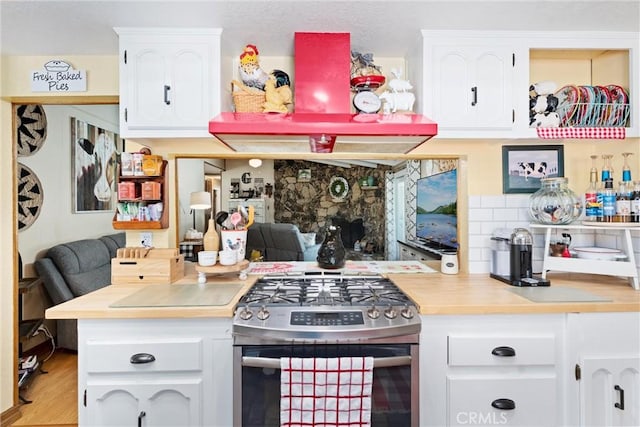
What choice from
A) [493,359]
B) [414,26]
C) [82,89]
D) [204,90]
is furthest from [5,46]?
[493,359]

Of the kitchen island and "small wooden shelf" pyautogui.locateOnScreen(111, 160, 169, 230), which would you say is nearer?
the kitchen island

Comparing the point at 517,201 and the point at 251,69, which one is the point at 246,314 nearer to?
the point at 251,69

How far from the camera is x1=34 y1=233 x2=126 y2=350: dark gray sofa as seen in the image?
271 centimetres

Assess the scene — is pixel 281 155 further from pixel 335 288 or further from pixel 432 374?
pixel 432 374

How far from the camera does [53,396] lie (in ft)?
7.57

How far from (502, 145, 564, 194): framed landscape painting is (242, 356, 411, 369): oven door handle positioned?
4.03 ft

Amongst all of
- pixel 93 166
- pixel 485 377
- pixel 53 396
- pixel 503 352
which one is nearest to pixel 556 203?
pixel 503 352

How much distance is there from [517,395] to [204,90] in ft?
6.21

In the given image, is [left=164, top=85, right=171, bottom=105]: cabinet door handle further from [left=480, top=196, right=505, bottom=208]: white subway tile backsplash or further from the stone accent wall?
the stone accent wall

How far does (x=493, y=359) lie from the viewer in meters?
1.39

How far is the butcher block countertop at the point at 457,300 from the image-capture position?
1.36 m

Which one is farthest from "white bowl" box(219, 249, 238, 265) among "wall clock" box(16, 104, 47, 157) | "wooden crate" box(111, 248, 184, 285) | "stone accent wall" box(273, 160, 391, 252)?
"stone accent wall" box(273, 160, 391, 252)

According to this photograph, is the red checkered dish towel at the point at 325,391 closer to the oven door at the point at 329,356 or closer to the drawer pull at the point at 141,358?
the oven door at the point at 329,356

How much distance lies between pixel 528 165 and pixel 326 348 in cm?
157
